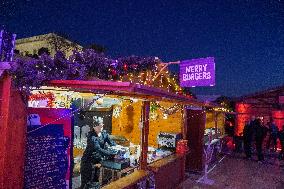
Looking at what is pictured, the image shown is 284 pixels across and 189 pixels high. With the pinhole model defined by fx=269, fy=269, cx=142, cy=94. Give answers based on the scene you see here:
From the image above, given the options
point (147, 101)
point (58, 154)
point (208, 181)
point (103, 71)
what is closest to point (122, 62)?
point (103, 71)

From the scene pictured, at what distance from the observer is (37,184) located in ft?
14.7

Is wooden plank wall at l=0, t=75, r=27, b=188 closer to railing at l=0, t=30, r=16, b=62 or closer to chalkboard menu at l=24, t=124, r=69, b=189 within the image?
chalkboard menu at l=24, t=124, r=69, b=189

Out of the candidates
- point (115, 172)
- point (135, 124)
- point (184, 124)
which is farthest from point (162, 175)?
point (135, 124)

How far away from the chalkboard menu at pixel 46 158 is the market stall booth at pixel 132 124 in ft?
1.06

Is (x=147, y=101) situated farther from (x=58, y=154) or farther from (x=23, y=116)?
(x=23, y=116)

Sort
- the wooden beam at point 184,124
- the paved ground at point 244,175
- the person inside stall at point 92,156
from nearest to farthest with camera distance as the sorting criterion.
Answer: the person inside stall at point 92,156
the paved ground at point 244,175
the wooden beam at point 184,124

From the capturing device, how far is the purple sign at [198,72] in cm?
1005

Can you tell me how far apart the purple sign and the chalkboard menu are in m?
6.57

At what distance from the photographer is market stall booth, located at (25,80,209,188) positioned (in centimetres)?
466

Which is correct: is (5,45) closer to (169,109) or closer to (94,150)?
(94,150)

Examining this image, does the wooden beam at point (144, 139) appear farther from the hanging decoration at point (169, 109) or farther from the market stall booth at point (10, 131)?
the hanging decoration at point (169, 109)

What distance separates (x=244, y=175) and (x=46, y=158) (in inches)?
412

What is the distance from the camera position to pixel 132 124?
14.6m

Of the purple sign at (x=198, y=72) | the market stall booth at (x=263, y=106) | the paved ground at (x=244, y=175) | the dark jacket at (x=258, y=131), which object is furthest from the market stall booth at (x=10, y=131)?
the market stall booth at (x=263, y=106)
